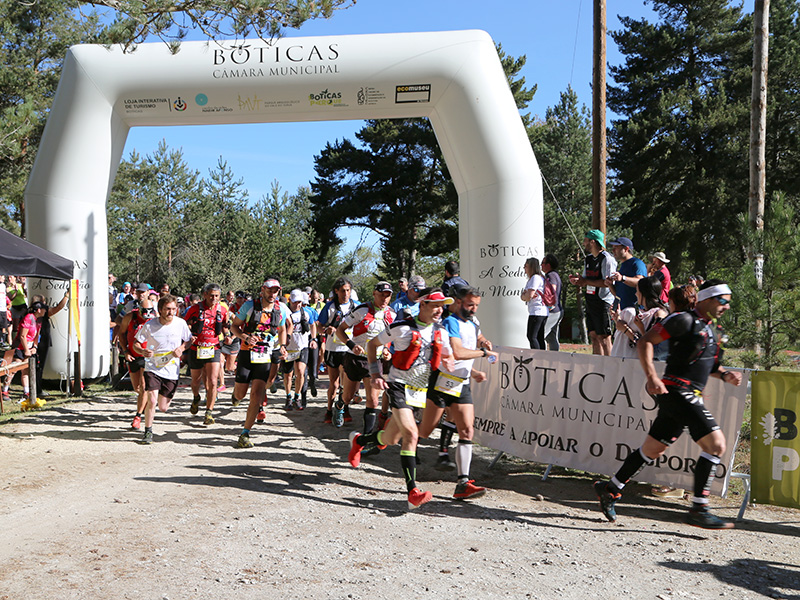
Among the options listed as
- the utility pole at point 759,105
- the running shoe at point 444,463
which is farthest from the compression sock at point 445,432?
the utility pole at point 759,105

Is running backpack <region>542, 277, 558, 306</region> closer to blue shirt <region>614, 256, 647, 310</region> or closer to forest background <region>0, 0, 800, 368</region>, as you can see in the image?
blue shirt <region>614, 256, 647, 310</region>

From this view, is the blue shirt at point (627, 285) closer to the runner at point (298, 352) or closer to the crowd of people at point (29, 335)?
the runner at point (298, 352)

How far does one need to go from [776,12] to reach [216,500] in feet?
110

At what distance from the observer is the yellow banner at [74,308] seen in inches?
439

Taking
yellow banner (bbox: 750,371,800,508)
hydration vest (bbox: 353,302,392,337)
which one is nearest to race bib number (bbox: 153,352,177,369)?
hydration vest (bbox: 353,302,392,337)

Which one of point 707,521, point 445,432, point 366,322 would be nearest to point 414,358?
point 445,432

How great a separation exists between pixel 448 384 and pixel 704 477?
7.17ft

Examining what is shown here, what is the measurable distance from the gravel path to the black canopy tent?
2106 mm

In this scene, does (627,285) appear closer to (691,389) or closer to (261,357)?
(691,389)

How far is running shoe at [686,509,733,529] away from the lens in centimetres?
512

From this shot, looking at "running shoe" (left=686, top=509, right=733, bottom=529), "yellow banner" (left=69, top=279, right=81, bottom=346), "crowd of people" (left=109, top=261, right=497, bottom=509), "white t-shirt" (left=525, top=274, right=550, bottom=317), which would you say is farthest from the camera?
"yellow banner" (left=69, top=279, right=81, bottom=346)

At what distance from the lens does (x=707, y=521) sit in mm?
5137

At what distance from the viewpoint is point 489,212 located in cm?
1056

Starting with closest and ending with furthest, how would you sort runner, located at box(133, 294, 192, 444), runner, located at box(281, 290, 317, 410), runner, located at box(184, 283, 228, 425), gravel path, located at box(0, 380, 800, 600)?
gravel path, located at box(0, 380, 800, 600), runner, located at box(133, 294, 192, 444), runner, located at box(184, 283, 228, 425), runner, located at box(281, 290, 317, 410)
